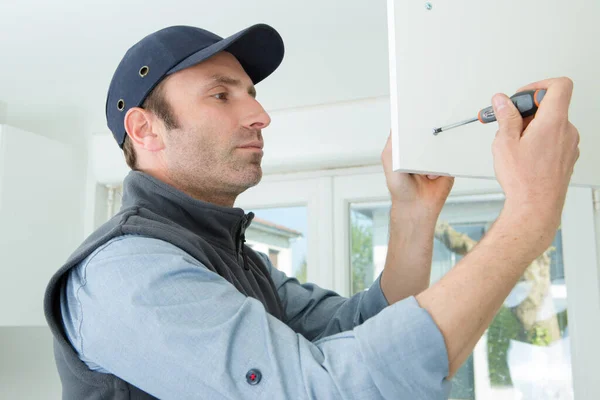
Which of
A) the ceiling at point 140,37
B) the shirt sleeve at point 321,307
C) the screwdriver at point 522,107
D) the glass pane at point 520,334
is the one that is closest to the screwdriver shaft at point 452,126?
the screwdriver at point 522,107

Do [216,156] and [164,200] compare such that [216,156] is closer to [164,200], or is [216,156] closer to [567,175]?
[164,200]

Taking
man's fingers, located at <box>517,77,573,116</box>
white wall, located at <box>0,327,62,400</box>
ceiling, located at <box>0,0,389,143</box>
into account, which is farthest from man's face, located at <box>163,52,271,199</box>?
white wall, located at <box>0,327,62,400</box>

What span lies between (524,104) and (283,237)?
1764 mm

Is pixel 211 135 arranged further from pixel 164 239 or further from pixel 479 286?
pixel 479 286

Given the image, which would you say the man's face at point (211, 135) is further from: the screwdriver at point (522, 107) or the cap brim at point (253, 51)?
the screwdriver at point (522, 107)

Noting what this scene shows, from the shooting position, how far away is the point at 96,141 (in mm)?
2646

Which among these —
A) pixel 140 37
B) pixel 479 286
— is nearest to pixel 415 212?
pixel 479 286

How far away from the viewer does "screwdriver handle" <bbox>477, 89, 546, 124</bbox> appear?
31.1 inches

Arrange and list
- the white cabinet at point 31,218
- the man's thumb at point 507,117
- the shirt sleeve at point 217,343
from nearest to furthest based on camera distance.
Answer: the shirt sleeve at point 217,343 < the man's thumb at point 507,117 < the white cabinet at point 31,218

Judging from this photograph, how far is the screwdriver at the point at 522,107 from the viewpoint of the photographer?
2.60 ft

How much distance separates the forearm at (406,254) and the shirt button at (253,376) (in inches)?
17.7

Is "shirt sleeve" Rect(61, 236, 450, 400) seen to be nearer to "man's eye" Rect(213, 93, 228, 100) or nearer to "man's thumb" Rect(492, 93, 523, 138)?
"man's thumb" Rect(492, 93, 523, 138)

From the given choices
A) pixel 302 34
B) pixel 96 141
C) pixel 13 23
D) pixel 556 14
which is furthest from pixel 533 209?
pixel 96 141

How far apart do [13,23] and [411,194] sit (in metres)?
1.57
